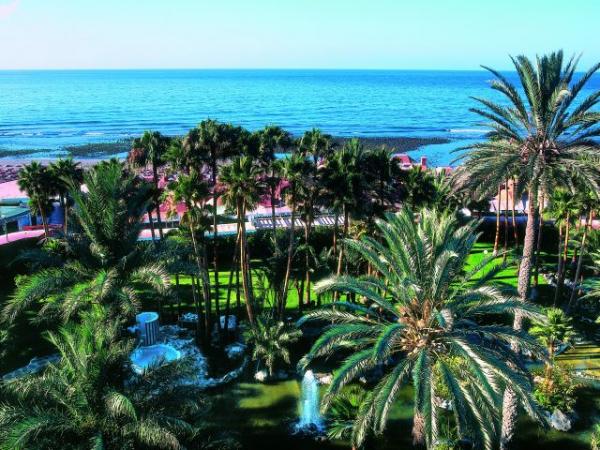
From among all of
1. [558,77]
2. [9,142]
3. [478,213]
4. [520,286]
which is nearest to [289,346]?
[520,286]

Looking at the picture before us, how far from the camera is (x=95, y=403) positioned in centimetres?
1247

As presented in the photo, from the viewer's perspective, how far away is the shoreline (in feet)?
289

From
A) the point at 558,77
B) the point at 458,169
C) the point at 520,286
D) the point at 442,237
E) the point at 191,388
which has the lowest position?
the point at 191,388

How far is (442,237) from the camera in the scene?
16094 millimetres

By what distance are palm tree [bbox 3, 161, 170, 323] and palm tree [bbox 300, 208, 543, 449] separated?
6237 millimetres

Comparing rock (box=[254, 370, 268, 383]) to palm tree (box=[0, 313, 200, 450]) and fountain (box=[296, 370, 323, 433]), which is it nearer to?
fountain (box=[296, 370, 323, 433])

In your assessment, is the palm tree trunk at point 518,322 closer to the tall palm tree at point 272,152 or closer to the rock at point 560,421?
the rock at point 560,421

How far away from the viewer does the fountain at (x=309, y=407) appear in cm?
2000

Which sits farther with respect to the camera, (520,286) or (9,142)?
(9,142)

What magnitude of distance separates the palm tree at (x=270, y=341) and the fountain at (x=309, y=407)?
1272 millimetres

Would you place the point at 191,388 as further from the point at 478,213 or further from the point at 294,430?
the point at 478,213

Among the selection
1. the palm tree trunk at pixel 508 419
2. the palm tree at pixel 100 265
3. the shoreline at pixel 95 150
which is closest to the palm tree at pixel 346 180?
the palm tree trunk at pixel 508 419

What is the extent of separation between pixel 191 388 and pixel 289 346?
1322 centimetres

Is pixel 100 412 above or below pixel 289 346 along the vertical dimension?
above
